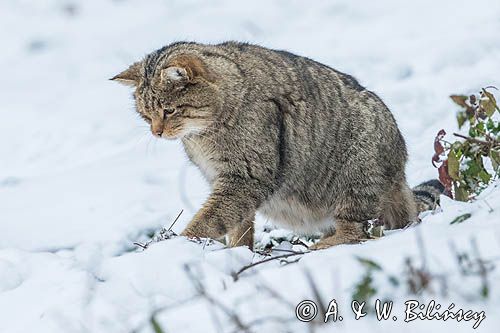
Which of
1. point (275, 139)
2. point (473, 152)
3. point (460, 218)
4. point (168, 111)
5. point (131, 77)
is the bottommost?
point (460, 218)

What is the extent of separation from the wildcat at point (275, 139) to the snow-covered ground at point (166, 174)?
435mm

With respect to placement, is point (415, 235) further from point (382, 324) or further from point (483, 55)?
point (483, 55)

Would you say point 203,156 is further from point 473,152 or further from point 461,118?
point 473,152

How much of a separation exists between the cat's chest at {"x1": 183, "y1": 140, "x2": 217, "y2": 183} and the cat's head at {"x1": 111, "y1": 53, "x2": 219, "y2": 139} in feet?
0.27

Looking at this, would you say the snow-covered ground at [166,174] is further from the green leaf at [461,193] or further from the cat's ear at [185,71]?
the cat's ear at [185,71]

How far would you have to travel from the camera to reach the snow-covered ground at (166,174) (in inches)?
115

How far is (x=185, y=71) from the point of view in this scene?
4652 mm

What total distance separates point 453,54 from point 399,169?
3016 mm

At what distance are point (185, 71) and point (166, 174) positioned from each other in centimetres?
265

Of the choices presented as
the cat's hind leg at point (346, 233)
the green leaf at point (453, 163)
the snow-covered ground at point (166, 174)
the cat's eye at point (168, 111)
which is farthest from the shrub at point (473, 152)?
the cat's eye at point (168, 111)

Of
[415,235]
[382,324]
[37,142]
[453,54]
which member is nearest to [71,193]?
[37,142]

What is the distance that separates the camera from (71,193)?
712 cm

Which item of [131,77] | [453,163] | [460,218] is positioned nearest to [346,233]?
[453,163]

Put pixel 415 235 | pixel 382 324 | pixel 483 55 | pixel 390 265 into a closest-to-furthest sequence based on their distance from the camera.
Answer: pixel 382 324
pixel 390 265
pixel 415 235
pixel 483 55
